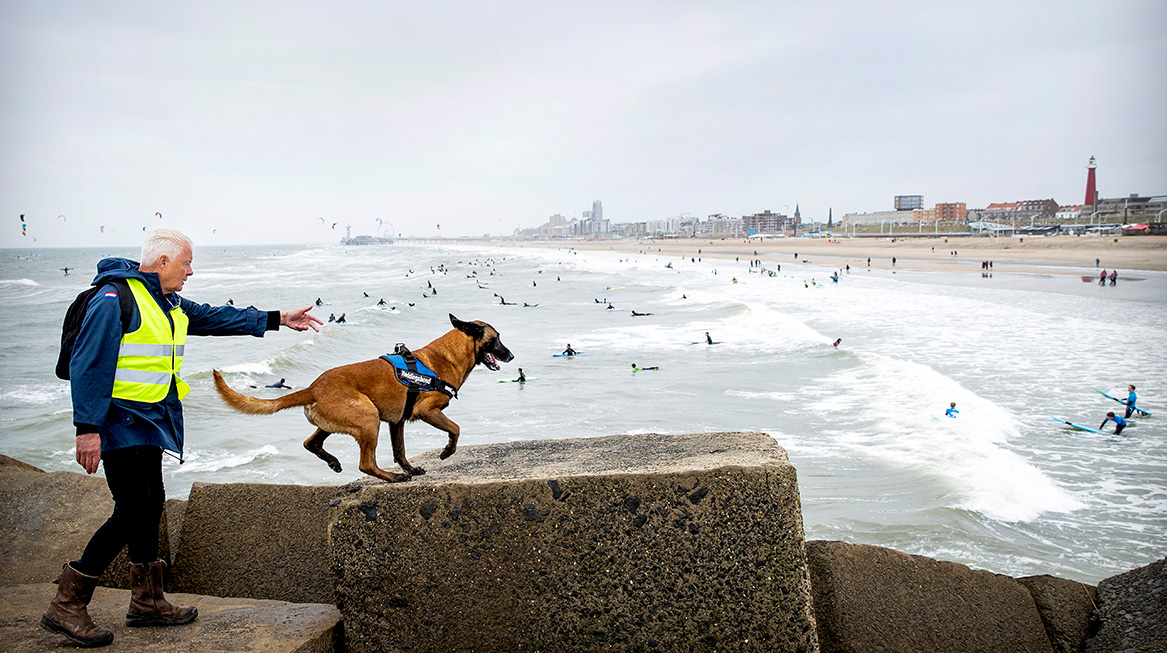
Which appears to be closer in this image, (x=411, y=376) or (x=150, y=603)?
(x=150, y=603)

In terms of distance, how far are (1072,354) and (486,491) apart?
21593 millimetres

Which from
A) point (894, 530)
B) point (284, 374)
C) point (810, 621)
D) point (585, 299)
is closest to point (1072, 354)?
point (894, 530)

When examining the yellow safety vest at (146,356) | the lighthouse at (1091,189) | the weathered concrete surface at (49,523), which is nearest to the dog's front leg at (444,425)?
the yellow safety vest at (146,356)

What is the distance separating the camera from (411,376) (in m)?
3.56

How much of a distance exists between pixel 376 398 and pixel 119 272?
1236 millimetres

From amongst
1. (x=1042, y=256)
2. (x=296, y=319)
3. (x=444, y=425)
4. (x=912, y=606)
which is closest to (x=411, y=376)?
(x=444, y=425)

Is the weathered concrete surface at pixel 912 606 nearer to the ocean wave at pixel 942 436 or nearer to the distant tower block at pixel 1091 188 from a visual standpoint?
the ocean wave at pixel 942 436

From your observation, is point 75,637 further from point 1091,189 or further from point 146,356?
point 1091,189

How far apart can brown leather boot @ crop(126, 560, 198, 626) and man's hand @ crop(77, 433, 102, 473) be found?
56 cm

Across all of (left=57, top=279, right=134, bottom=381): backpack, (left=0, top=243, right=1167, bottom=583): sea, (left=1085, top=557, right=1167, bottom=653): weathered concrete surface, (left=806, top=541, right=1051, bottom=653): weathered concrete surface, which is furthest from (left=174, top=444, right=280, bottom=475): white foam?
(left=1085, top=557, right=1167, bottom=653): weathered concrete surface

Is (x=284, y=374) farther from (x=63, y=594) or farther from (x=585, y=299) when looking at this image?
(x=585, y=299)

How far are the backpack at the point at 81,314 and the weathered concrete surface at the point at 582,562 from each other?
1.23m

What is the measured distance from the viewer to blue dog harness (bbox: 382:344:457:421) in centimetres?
355

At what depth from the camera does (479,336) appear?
3861 millimetres
